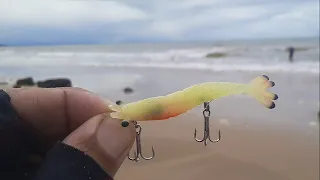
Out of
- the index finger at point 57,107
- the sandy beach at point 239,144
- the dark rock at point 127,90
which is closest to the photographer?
the index finger at point 57,107

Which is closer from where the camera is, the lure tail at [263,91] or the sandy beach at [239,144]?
the lure tail at [263,91]

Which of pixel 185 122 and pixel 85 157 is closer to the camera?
pixel 85 157

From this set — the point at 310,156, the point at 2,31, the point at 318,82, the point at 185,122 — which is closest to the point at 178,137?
the point at 185,122

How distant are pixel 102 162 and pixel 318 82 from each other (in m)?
6.62

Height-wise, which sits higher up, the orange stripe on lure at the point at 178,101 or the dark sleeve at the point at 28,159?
the orange stripe on lure at the point at 178,101

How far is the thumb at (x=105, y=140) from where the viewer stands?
119 centimetres

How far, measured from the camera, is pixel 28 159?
141cm

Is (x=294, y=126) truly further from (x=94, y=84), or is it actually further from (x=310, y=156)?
(x=94, y=84)

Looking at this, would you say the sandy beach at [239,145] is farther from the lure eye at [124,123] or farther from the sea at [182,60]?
the lure eye at [124,123]

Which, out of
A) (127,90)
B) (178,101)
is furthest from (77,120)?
(127,90)

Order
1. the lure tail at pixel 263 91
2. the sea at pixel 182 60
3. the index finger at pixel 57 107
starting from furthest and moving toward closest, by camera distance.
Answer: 1. the sea at pixel 182 60
2. the index finger at pixel 57 107
3. the lure tail at pixel 263 91

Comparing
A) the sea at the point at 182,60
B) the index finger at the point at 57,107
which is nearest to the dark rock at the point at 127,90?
the sea at the point at 182,60

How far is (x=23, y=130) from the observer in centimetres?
140

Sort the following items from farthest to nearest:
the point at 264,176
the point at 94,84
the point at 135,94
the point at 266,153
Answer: the point at 94,84 → the point at 135,94 → the point at 266,153 → the point at 264,176
